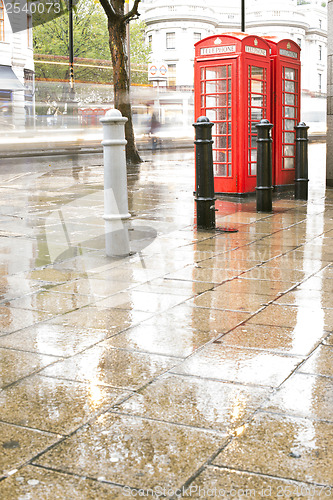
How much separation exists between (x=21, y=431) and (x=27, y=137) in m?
34.7

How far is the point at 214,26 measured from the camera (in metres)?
78.8

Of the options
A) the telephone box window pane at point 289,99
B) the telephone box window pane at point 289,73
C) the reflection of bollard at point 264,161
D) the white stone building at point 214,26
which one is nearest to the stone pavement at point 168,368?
the reflection of bollard at point 264,161

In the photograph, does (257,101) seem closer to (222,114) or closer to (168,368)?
(222,114)

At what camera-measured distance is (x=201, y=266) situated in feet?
17.6

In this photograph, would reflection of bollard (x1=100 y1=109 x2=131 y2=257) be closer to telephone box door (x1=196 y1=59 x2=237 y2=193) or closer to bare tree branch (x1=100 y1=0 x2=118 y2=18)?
telephone box door (x1=196 y1=59 x2=237 y2=193)

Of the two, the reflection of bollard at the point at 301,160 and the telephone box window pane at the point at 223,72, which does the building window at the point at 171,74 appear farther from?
the reflection of bollard at the point at 301,160

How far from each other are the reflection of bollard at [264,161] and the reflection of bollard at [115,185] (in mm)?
3019

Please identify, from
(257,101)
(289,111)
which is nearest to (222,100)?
(257,101)

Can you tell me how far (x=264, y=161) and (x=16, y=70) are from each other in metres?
36.7

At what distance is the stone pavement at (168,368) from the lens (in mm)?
2143

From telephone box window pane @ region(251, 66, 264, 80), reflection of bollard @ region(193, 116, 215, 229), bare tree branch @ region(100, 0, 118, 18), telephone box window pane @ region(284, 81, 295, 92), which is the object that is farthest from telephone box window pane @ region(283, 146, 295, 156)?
bare tree branch @ region(100, 0, 118, 18)

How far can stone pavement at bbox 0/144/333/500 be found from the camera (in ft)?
7.03

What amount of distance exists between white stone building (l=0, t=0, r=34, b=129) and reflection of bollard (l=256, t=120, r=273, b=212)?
32.6 m

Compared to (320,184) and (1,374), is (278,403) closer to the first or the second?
(1,374)
